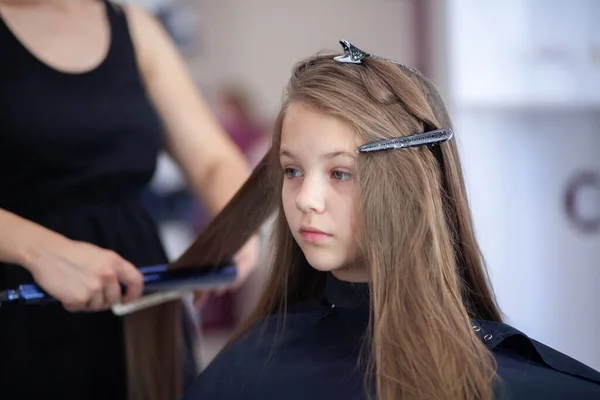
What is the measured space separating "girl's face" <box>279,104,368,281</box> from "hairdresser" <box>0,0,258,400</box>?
0.23 meters

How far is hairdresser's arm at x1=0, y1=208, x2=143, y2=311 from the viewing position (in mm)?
842

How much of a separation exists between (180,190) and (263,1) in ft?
2.97

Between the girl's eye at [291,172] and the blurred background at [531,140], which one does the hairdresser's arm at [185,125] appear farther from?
the blurred background at [531,140]

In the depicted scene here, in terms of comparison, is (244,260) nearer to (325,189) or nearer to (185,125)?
(185,125)

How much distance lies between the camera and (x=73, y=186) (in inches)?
37.9

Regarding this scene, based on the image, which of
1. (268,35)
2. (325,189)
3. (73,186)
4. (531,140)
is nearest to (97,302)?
(73,186)

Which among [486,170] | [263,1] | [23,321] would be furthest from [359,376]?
[263,1]

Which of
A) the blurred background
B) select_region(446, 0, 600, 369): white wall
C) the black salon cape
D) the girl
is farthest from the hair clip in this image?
select_region(446, 0, 600, 369): white wall

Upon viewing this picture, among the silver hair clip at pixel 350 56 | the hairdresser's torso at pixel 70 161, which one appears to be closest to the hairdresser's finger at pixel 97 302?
the hairdresser's torso at pixel 70 161

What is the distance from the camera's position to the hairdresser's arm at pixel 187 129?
3.56 feet

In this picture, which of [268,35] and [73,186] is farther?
[268,35]

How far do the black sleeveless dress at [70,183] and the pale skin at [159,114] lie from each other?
1.3 inches

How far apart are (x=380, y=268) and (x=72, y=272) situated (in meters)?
0.34

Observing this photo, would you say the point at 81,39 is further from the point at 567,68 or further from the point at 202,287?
the point at 567,68
